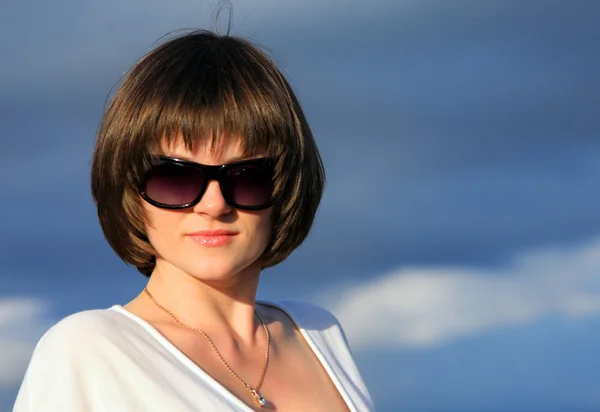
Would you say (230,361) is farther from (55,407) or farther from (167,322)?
(55,407)

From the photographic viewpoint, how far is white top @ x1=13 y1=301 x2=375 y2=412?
355cm

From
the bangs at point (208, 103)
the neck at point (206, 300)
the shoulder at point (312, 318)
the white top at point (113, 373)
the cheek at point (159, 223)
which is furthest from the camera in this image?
the shoulder at point (312, 318)

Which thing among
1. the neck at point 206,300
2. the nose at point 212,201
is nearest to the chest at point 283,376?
the neck at point 206,300

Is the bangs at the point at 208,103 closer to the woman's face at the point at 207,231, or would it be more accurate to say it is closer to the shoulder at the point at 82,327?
the woman's face at the point at 207,231

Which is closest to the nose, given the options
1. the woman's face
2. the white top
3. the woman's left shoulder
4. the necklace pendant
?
the woman's face

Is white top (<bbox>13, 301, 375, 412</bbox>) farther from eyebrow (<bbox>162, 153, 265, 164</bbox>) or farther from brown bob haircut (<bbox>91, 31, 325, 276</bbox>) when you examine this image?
eyebrow (<bbox>162, 153, 265, 164</bbox>)

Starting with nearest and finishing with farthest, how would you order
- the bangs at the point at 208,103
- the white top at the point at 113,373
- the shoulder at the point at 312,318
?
the white top at the point at 113,373, the bangs at the point at 208,103, the shoulder at the point at 312,318

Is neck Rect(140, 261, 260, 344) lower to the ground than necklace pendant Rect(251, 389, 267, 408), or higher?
higher

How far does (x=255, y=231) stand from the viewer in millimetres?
3912

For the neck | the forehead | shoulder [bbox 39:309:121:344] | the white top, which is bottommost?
the white top

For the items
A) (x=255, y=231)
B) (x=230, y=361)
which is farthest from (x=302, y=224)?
(x=230, y=361)

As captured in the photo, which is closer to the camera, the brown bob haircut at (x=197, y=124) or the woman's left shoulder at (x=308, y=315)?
the brown bob haircut at (x=197, y=124)

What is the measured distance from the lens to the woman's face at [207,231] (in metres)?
3.75

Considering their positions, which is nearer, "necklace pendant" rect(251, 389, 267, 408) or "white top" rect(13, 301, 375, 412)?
"white top" rect(13, 301, 375, 412)
